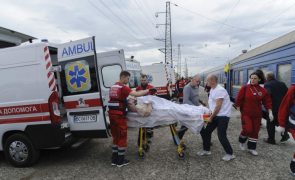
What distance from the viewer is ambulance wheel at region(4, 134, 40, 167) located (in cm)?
527

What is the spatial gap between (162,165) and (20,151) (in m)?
2.84

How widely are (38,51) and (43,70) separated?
37 cm

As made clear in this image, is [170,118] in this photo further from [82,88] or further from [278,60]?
[278,60]

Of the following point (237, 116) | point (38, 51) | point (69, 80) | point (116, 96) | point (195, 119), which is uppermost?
point (38, 51)

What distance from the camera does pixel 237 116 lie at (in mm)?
10695

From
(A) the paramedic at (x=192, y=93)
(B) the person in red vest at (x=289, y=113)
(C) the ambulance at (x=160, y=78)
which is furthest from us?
(C) the ambulance at (x=160, y=78)

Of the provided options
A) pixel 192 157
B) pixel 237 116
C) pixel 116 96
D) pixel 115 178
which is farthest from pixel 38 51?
pixel 237 116

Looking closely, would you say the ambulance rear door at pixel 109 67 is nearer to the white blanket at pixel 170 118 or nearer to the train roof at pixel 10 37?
the train roof at pixel 10 37

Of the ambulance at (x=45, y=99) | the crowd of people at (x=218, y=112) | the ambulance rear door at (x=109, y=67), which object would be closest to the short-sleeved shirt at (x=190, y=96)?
the crowd of people at (x=218, y=112)

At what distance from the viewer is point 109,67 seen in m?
8.96

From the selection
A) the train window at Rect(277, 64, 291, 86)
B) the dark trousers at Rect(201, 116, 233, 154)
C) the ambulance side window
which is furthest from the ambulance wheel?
the train window at Rect(277, 64, 291, 86)

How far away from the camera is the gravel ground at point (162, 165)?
Result: 15.4 feet

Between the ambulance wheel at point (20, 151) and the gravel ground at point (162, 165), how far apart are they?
145 mm

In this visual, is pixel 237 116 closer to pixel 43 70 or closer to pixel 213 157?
pixel 213 157
